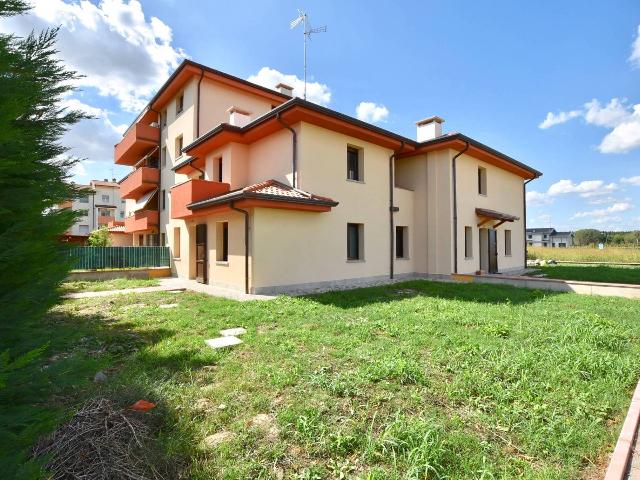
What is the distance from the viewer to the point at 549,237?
98.1m

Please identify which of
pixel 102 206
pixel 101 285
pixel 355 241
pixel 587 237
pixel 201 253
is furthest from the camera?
pixel 587 237

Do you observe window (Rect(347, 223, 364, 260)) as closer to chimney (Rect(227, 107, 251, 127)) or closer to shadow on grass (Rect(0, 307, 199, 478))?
chimney (Rect(227, 107, 251, 127))

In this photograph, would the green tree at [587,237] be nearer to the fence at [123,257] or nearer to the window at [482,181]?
the window at [482,181]

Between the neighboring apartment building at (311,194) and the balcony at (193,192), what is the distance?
0.18 ft

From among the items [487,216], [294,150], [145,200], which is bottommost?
[487,216]

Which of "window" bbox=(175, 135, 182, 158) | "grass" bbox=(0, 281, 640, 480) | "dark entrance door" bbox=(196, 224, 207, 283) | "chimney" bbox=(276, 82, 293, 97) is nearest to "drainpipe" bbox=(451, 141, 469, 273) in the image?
"grass" bbox=(0, 281, 640, 480)

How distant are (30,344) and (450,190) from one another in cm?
1577

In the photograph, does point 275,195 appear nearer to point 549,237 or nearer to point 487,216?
point 487,216

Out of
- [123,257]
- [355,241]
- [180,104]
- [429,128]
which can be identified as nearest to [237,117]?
[180,104]

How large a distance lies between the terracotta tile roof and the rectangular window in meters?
2.44

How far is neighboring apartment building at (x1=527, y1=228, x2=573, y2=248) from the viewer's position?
97.4 metres

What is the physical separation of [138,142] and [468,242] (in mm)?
20664

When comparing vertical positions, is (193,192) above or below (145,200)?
below

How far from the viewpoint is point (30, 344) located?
2133 mm
